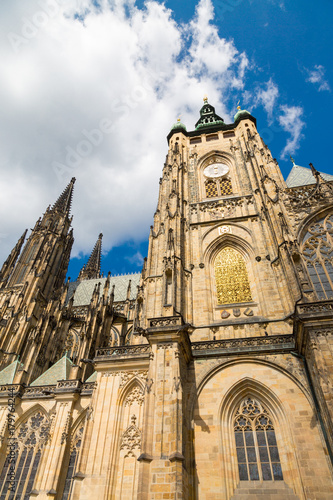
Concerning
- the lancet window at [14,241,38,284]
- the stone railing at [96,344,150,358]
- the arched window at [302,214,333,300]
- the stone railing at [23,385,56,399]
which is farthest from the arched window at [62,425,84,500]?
the lancet window at [14,241,38,284]

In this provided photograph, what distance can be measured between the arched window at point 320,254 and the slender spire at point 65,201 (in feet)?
108

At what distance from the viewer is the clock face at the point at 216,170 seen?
21.6 meters

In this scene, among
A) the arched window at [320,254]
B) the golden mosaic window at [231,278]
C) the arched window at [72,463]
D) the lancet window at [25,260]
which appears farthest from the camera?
the lancet window at [25,260]

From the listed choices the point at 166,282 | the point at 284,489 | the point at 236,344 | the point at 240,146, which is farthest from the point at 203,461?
the point at 240,146

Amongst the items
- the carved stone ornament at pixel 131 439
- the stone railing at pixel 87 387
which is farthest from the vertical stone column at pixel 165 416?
the stone railing at pixel 87 387

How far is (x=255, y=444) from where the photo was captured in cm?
1080

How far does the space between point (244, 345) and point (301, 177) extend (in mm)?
13782

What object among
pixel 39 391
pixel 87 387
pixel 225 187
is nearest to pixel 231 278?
pixel 225 187

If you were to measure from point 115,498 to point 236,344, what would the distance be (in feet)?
22.1

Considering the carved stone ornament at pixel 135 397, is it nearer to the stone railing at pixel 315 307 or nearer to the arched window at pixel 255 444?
the arched window at pixel 255 444

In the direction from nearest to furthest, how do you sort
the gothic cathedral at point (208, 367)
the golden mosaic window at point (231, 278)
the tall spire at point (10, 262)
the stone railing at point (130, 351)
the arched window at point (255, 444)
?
the gothic cathedral at point (208, 367) → the arched window at point (255, 444) → the stone railing at point (130, 351) → the golden mosaic window at point (231, 278) → the tall spire at point (10, 262)

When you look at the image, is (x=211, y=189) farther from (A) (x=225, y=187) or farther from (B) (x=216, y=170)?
(B) (x=216, y=170)

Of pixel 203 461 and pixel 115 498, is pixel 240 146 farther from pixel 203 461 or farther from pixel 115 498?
pixel 115 498

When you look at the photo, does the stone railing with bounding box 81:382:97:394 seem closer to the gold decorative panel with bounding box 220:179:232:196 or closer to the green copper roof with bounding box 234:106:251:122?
the gold decorative panel with bounding box 220:179:232:196
